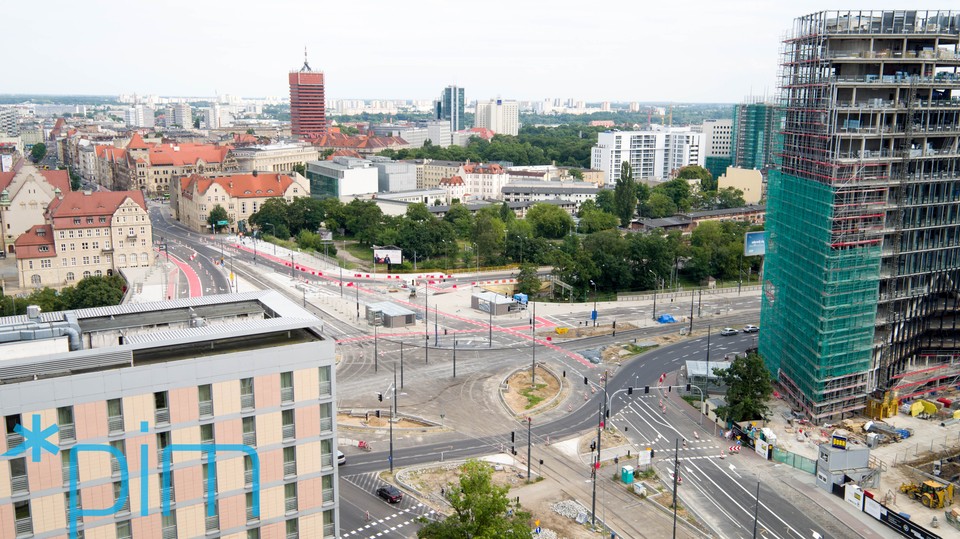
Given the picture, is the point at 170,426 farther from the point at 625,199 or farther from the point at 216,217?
the point at 625,199

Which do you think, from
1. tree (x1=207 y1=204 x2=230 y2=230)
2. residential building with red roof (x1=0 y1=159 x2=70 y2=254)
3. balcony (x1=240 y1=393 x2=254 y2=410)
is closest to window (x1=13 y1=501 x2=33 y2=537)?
balcony (x1=240 y1=393 x2=254 y2=410)

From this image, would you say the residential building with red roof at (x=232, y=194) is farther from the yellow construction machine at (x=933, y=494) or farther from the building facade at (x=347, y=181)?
the yellow construction machine at (x=933, y=494)

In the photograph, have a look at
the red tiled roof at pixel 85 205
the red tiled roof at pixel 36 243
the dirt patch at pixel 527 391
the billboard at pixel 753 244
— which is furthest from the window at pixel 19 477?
the billboard at pixel 753 244

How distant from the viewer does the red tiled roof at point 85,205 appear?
11531cm

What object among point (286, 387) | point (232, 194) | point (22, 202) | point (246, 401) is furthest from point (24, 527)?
point (232, 194)

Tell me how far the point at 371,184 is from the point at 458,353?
115 meters

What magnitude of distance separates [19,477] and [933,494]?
55.7 metres

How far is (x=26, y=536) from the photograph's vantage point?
3092cm

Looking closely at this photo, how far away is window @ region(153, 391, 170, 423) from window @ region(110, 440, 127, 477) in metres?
1.58

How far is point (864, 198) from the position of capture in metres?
68.1

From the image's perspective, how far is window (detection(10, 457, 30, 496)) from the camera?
99.5ft

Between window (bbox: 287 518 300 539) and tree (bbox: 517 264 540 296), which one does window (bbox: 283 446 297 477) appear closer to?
window (bbox: 287 518 300 539)

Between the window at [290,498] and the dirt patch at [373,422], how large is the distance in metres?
33.0

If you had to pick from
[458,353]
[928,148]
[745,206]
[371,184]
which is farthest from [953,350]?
[371,184]
